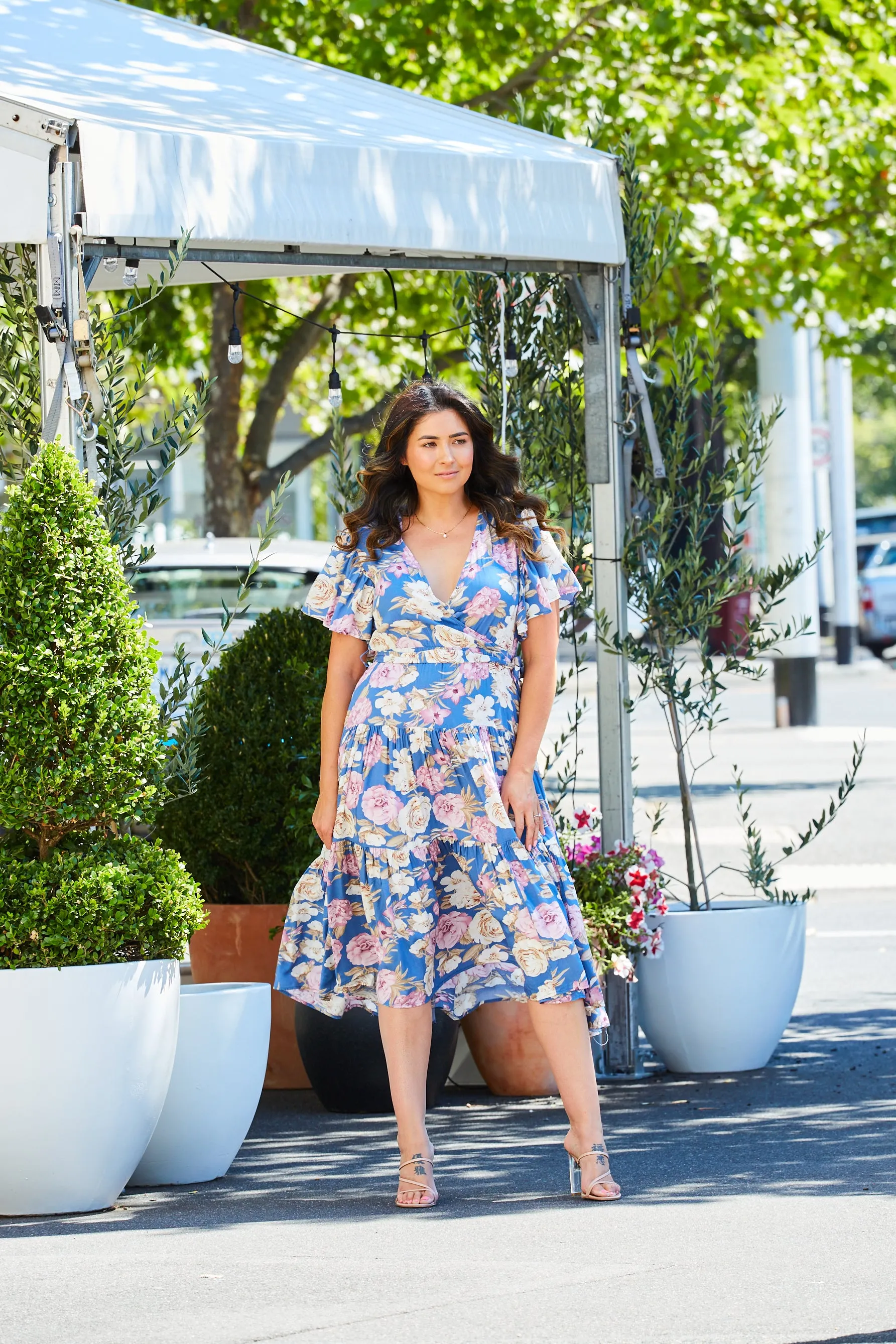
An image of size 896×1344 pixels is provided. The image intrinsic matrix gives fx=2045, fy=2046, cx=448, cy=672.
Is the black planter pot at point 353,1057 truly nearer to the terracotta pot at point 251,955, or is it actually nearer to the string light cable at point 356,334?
the terracotta pot at point 251,955

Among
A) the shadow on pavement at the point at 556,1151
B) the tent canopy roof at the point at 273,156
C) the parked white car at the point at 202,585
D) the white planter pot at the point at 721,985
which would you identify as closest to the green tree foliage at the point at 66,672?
the tent canopy roof at the point at 273,156

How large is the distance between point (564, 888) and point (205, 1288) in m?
1.33

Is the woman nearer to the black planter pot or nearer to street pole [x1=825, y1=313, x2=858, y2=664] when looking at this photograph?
the black planter pot

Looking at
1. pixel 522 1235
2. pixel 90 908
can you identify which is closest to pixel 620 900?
pixel 522 1235

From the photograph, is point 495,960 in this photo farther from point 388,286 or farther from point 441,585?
point 388,286

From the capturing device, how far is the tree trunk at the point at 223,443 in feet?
42.4

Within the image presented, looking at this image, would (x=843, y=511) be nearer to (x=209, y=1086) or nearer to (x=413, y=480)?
(x=413, y=480)

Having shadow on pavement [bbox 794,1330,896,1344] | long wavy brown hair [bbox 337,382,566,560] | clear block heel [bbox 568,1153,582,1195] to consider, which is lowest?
shadow on pavement [bbox 794,1330,896,1344]

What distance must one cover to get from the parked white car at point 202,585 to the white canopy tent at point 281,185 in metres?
6.26

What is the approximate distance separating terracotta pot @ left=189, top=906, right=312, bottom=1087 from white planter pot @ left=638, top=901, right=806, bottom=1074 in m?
1.15

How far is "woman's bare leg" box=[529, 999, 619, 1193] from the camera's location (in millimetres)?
4871

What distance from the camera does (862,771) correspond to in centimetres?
1659

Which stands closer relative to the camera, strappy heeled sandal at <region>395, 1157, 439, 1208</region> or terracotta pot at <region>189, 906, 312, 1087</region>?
strappy heeled sandal at <region>395, 1157, 439, 1208</region>

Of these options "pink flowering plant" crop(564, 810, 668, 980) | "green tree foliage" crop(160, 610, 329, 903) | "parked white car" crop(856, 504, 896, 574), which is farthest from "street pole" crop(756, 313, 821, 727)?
"parked white car" crop(856, 504, 896, 574)
